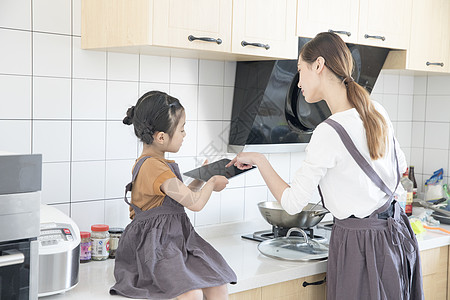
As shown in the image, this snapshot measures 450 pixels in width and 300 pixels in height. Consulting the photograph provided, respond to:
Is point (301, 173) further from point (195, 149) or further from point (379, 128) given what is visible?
point (195, 149)

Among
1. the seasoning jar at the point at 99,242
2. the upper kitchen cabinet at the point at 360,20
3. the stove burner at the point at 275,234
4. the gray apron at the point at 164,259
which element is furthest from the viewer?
the stove burner at the point at 275,234

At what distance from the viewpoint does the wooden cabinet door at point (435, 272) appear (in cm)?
252

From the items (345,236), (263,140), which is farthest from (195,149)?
(345,236)

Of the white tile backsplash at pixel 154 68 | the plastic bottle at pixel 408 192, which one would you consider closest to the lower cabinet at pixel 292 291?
the white tile backsplash at pixel 154 68

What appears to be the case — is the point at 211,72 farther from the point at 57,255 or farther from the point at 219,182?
the point at 57,255

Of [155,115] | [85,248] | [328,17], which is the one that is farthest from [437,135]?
[85,248]

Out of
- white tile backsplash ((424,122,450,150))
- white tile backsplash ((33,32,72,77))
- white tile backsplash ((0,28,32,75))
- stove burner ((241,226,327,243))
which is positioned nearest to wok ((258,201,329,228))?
stove burner ((241,226,327,243))

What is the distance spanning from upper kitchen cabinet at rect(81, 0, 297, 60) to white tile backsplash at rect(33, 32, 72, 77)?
68 millimetres

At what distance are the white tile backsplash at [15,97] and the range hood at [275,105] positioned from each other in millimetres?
864

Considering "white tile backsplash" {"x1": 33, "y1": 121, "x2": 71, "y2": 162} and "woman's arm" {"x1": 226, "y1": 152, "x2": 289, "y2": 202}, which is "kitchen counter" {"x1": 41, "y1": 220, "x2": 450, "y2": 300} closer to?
"woman's arm" {"x1": 226, "y1": 152, "x2": 289, "y2": 202}

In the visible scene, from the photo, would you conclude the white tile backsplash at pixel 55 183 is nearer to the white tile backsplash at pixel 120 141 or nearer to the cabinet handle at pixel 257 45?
the white tile backsplash at pixel 120 141

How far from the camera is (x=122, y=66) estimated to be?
85.1 inches

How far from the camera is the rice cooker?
1569 mm

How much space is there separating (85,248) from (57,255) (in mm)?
401
